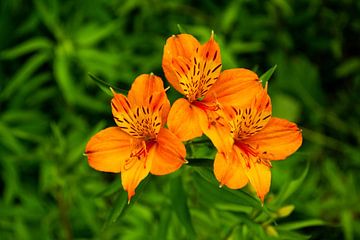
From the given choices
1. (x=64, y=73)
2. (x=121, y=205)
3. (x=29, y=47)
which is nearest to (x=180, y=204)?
(x=121, y=205)

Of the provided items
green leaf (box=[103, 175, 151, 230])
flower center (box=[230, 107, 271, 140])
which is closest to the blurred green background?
green leaf (box=[103, 175, 151, 230])

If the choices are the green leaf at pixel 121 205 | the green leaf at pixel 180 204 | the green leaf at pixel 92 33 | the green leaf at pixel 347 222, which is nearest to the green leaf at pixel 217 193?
the green leaf at pixel 180 204

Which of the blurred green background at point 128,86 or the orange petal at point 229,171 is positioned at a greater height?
the orange petal at point 229,171

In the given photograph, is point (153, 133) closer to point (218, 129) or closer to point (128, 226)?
point (218, 129)

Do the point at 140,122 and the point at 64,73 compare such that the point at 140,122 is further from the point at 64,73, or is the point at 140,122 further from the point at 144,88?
the point at 64,73

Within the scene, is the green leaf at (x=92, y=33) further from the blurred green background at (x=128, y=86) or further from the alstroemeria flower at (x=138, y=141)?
the alstroemeria flower at (x=138, y=141)

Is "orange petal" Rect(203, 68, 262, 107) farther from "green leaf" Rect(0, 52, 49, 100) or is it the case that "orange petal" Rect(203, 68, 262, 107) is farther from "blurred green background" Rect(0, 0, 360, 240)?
"green leaf" Rect(0, 52, 49, 100)

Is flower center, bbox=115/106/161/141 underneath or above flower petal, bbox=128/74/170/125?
underneath

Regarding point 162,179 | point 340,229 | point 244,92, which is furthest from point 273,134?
point 340,229
